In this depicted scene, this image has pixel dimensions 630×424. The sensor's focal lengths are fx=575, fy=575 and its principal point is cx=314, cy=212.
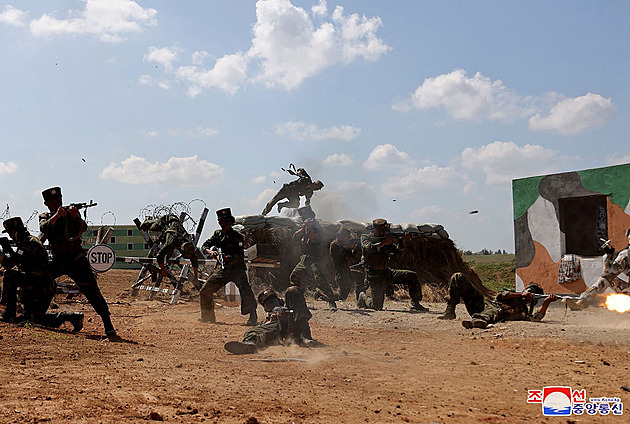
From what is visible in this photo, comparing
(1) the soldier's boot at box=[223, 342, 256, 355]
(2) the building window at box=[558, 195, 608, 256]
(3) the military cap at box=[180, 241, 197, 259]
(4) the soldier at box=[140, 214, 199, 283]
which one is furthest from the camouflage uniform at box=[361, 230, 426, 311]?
(2) the building window at box=[558, 195, 608, 256]

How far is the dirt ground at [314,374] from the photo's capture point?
3.73 meters

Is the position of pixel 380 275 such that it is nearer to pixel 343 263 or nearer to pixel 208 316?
pixel 343 263

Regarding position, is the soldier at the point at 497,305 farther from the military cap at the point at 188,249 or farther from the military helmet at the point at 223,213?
the military cap at the point at 188,249

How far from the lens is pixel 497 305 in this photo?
28.6ft

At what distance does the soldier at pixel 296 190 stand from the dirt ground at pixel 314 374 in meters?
6.52

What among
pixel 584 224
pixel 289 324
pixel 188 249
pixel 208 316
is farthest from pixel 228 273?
pixel 584 224

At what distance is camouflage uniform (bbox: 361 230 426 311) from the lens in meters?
10.7

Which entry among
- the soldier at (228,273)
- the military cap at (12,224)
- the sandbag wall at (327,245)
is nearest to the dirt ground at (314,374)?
the soldier at (228,273)

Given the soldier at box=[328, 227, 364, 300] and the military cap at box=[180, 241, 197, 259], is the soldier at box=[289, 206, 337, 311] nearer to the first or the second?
the soldier at box=[328, 227, 364, 300]

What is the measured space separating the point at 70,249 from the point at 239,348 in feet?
8.70

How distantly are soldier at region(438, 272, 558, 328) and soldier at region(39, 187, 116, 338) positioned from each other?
490 centimetres

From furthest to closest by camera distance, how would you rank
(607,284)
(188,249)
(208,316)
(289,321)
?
(188,249)
(607,284)
(208,316)
(289,321)

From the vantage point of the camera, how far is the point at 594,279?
11.8 metres

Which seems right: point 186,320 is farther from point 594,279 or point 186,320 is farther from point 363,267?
point 594,279
